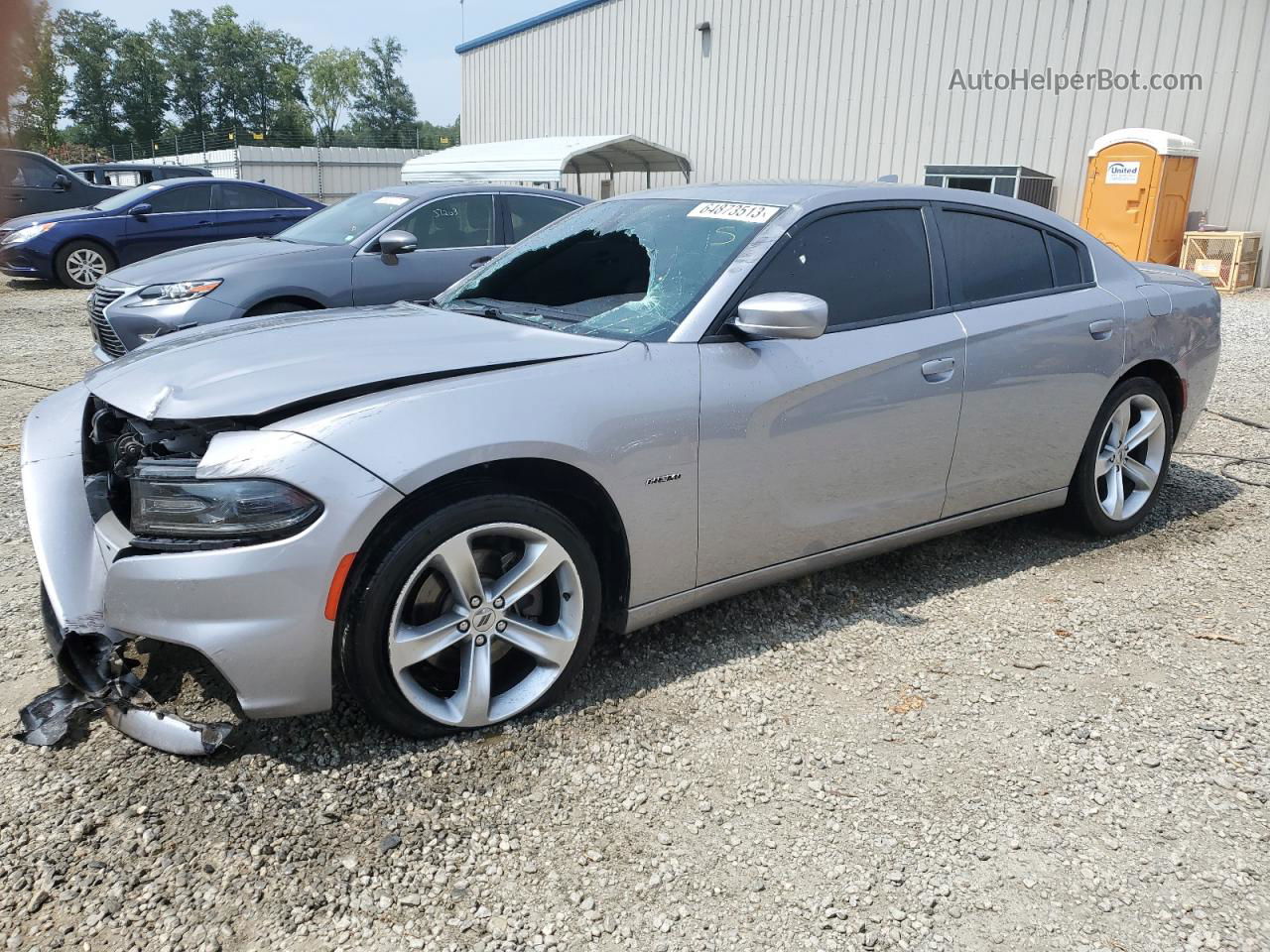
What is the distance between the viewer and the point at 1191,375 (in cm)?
459

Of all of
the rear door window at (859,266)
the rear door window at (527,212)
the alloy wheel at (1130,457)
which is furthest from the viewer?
the rear door window at (527,212)

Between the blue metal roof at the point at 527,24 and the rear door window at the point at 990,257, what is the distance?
21761 millimetres

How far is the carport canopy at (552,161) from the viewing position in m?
17.6

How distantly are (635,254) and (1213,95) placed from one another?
45.7ft

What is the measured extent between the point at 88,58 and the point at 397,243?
625cm

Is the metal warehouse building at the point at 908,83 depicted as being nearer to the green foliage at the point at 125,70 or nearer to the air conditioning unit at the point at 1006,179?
the air conditioning unit at the point at 1006,179

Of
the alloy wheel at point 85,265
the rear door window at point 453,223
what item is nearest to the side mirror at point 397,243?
the rear door window at point 453,223

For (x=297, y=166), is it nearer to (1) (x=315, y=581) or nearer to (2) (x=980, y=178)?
(2) (x=980, y=178)

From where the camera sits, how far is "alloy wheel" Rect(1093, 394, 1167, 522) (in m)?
4.35

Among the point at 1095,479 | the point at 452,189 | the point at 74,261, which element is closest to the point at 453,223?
the point at 452,189

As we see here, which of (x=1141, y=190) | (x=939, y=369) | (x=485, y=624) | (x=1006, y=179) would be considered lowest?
(x=485, y=624)

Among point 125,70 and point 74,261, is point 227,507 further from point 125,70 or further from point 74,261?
point 74,261

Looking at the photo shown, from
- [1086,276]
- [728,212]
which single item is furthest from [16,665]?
[1086,276]

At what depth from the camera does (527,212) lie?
7773mm
